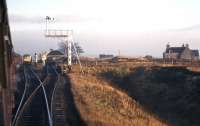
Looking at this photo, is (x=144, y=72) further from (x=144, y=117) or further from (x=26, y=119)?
(x=26, y=119)

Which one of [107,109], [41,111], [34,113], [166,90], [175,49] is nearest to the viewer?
[34,113]

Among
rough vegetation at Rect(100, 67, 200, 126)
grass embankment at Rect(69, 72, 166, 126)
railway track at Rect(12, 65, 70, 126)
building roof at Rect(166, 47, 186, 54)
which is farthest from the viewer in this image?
building roof at Rect(166, 47, 186, 54)

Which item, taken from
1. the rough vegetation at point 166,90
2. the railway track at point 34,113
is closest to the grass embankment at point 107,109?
the railway track at point 34,113

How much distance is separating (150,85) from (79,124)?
72.9 ft

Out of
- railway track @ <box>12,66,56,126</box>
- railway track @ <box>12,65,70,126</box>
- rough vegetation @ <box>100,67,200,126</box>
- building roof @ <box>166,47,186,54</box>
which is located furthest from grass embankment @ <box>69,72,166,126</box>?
building roof @ <box>166,47,186,54</box>

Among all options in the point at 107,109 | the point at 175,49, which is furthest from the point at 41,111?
the point at 175,49

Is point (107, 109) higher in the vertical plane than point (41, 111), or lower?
lower

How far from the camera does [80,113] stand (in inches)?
1120

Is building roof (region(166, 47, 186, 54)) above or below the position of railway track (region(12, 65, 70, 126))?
above

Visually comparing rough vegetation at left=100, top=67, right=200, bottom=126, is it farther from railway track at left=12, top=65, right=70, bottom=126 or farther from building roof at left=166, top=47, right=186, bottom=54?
building roof at left=166, top=47, right=186, bottom=54

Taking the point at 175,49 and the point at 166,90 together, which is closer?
the point at 166,90

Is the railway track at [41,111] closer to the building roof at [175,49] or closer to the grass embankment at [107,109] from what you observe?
the grass embankment at [107,109]

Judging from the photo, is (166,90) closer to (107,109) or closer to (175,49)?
(107,109)

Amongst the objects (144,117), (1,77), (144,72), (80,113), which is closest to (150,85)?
(144,72)
